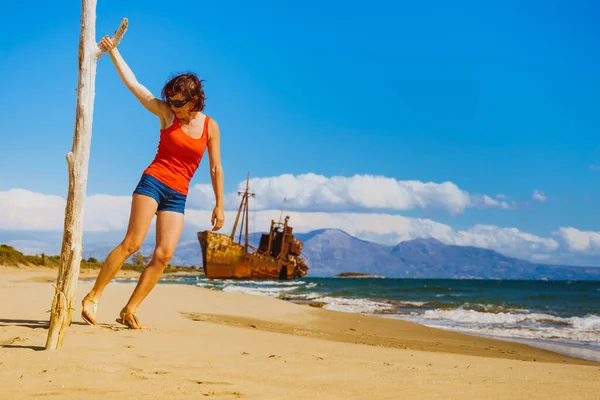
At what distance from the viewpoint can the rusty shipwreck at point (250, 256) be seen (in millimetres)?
55969

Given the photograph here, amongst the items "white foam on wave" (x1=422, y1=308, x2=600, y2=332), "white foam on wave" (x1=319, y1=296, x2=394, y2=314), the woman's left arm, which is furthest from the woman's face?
"white foam on wave" (x1=319, y1=296, x2=394, y2=314)

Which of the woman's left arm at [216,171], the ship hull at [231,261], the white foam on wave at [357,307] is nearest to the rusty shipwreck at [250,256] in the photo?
the ship hull at [231,261]

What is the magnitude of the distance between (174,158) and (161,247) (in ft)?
2.38

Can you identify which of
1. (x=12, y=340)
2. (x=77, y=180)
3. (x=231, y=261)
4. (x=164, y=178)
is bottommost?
(x=231, y=261)

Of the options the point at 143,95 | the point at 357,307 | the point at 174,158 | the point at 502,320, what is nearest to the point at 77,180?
the point at 174,158

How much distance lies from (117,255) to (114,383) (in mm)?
1843

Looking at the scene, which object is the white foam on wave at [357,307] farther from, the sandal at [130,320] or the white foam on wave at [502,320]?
the sandal at [130,320]

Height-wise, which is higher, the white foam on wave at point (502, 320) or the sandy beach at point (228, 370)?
the sandy beach at point (228, 370)

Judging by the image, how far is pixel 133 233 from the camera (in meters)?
4.41

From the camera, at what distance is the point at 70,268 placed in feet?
12.0

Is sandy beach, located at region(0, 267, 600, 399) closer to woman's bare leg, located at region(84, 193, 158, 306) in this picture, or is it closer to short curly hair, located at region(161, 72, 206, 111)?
woman's bare leg, located at region(84, 193, 158, 306)

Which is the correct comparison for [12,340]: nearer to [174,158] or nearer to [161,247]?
[161,247]

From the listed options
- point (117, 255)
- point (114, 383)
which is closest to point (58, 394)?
point (114, 383)

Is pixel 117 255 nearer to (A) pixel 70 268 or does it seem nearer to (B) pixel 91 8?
(A) pixel 70 268
